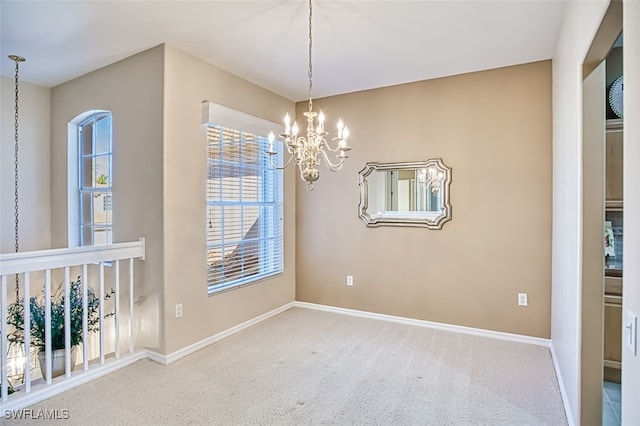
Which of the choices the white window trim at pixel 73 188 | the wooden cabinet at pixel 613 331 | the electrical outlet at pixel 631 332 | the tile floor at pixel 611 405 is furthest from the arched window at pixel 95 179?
the wooden cabinet at pixel 613 331

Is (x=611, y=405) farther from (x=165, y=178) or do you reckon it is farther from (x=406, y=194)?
(x=165, y=178)

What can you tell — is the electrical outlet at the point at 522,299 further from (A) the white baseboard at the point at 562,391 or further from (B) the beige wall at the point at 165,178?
(B) the beige wall at the point at 165,178

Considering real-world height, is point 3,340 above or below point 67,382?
above

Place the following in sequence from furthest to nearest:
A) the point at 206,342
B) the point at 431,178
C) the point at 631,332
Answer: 1. the point at 431,178
2. the point at 206,342
3. the point at 631,332

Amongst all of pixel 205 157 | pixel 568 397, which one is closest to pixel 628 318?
pixel 568 397

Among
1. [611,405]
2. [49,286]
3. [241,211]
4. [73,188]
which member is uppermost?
[73,188]

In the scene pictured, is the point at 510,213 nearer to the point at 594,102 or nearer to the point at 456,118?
the point at 456,118

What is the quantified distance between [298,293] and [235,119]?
230cm

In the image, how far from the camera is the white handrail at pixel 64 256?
7.49ft

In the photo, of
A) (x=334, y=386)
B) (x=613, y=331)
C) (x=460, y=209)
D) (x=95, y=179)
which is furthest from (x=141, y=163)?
(x=613, y=331)

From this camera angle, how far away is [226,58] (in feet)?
10.6

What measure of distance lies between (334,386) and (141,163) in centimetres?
240

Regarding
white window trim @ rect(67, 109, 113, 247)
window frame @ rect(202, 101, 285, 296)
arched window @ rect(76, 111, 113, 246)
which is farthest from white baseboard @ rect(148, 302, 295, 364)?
white window trim @ rect(67, 109, 113, 247)

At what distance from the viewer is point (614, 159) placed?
2578 mm
